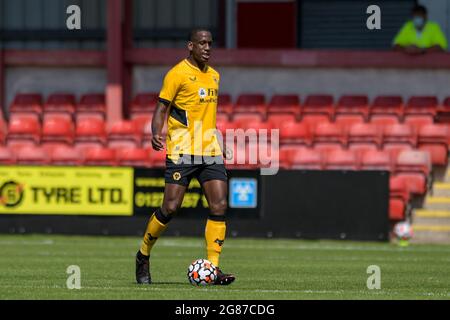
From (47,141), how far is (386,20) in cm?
830

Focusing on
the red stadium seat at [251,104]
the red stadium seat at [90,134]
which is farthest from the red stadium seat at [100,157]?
the red stadium seat at [251,104]

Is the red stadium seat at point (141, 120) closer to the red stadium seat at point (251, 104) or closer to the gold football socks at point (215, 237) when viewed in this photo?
the red stadium seat at point (251, 104)

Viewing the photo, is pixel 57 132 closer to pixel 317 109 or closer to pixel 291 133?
pixel 291 133

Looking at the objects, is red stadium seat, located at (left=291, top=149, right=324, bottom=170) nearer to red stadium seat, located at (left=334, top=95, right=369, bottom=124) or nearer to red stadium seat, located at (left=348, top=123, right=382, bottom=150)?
red stadium seat, located at (left=348, top=123, right=382, bottom=150)

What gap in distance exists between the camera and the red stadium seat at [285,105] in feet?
78.2

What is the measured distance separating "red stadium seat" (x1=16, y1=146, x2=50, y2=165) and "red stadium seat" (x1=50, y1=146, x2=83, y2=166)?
14 centimetres

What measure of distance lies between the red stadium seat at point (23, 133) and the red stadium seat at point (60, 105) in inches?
32.6

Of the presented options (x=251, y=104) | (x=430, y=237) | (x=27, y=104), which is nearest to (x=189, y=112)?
(x=430, y=237)

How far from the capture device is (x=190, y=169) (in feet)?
37.7

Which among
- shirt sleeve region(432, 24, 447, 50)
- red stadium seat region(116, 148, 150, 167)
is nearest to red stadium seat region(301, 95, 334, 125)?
shirt sleeve region(432, 24, 447, 50)

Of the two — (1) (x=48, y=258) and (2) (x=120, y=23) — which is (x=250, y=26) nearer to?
(2) (x=120, y=23)

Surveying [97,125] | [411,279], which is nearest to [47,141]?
[97,125]

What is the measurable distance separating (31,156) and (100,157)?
1.27m

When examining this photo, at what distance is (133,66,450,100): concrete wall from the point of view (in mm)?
24203
